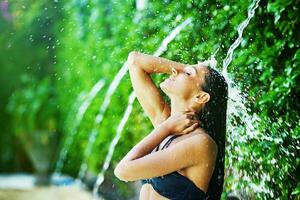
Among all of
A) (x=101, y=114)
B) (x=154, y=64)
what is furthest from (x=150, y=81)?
(x=101, y=114)

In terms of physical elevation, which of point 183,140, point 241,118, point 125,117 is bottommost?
point 125,117

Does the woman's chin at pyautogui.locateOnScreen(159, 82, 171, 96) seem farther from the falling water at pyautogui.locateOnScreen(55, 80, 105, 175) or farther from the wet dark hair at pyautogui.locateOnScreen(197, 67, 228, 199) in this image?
the falling water at pyautogui.locateOnScreen(55, 80, 105, 175)

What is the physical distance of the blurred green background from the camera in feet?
7.21

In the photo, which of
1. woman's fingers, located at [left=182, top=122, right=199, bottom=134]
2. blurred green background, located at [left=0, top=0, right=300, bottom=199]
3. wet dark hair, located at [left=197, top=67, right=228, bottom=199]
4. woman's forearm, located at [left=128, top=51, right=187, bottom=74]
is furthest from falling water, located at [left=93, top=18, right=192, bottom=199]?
woman's fingers, located at [left=182, top=122, right=199, bottom=134]

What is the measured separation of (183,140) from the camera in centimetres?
192

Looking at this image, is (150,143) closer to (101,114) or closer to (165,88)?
(165,88)

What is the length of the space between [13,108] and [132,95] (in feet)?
2.44

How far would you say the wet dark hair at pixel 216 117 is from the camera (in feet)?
6.53

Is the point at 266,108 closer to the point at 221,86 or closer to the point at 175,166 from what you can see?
the point at 221,86

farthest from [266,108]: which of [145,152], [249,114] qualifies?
[145,152]

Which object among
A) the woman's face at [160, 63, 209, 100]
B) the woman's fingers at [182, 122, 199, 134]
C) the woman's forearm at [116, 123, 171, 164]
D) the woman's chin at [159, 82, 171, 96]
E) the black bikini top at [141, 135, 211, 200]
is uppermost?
the woman's face at [160, 63, 209, 100]

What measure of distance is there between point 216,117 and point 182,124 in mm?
130

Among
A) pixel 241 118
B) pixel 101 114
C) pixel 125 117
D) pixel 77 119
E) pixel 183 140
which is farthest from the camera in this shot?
pixel 77 119

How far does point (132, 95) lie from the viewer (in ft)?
7.65
